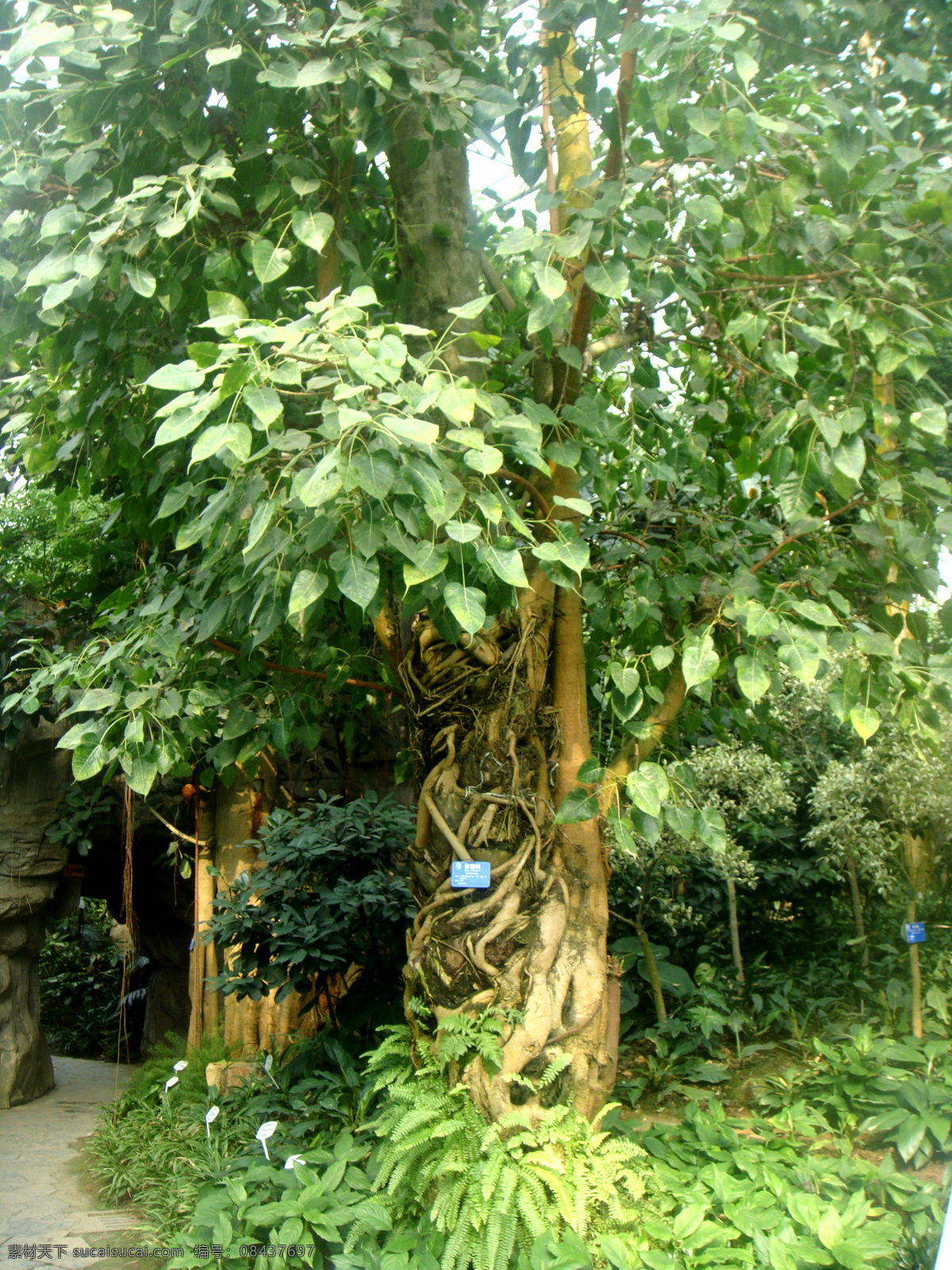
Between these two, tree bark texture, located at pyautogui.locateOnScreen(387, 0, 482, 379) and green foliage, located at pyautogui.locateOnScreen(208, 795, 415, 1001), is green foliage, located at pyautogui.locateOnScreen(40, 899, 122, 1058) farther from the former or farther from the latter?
tree bark texture, located at pyautogui.locateOnScreen(387, 0, 482, 379)

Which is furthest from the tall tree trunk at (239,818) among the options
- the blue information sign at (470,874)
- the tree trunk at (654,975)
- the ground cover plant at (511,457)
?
the blue information sign at (470,874)

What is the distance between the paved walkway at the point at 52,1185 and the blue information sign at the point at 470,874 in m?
2.43

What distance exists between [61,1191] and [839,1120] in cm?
388

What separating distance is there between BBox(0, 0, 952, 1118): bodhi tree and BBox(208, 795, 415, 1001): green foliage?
1.27 metres

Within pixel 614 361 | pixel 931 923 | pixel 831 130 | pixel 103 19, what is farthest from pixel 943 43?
pixel 931 923

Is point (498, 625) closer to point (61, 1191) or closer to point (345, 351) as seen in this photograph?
point (345, 351)

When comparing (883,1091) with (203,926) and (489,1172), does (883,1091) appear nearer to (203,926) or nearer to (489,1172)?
(489,1172)

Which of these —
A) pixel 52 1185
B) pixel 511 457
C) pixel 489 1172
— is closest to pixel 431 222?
pixel 511 457

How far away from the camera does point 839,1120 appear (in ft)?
12.9

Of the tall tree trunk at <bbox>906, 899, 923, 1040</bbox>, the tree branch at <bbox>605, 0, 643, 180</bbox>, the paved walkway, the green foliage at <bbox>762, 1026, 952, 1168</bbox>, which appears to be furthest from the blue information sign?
the tall tree trunk at <bbox>906, 899, 923, 1040</bbox>

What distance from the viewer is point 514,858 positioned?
3.06 metres

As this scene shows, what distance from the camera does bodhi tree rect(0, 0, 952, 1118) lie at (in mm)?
2373

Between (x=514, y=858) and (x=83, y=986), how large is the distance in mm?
12605

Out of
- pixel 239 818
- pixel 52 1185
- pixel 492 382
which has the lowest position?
pixel 52 1185
